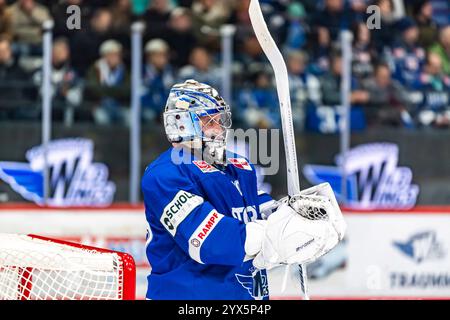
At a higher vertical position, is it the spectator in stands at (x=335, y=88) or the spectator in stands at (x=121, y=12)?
the spectator in stands at (x=121, y=12)

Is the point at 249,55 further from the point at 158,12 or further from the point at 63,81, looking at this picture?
the point at 63,81

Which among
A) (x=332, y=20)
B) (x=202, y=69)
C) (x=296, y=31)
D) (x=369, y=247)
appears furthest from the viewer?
(x=332, y=20)

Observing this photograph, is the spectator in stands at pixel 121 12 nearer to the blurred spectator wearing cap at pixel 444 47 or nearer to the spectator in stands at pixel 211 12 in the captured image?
the spectator in stands at pixel 211 12

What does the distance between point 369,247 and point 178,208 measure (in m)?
4.09

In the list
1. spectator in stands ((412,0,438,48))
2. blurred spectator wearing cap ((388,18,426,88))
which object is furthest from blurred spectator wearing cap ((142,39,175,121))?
spectator in stands ((412,0,438,48))

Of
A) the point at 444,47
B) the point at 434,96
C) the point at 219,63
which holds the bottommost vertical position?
the point at 434,96

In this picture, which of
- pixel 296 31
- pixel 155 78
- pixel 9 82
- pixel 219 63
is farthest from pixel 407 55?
pixel 9 82

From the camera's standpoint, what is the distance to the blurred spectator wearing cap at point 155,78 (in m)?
7.26

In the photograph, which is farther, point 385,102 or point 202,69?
point 385,102

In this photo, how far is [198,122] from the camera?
3611mm

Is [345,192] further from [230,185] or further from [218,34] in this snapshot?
[230,185]

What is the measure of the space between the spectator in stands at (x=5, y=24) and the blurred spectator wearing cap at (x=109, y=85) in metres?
0.73

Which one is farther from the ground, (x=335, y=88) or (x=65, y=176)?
(x=335, y=88)

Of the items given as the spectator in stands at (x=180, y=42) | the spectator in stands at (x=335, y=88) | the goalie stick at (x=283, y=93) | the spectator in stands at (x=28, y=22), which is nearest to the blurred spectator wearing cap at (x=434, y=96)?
the spectator in stands at (x=335, y=88)
